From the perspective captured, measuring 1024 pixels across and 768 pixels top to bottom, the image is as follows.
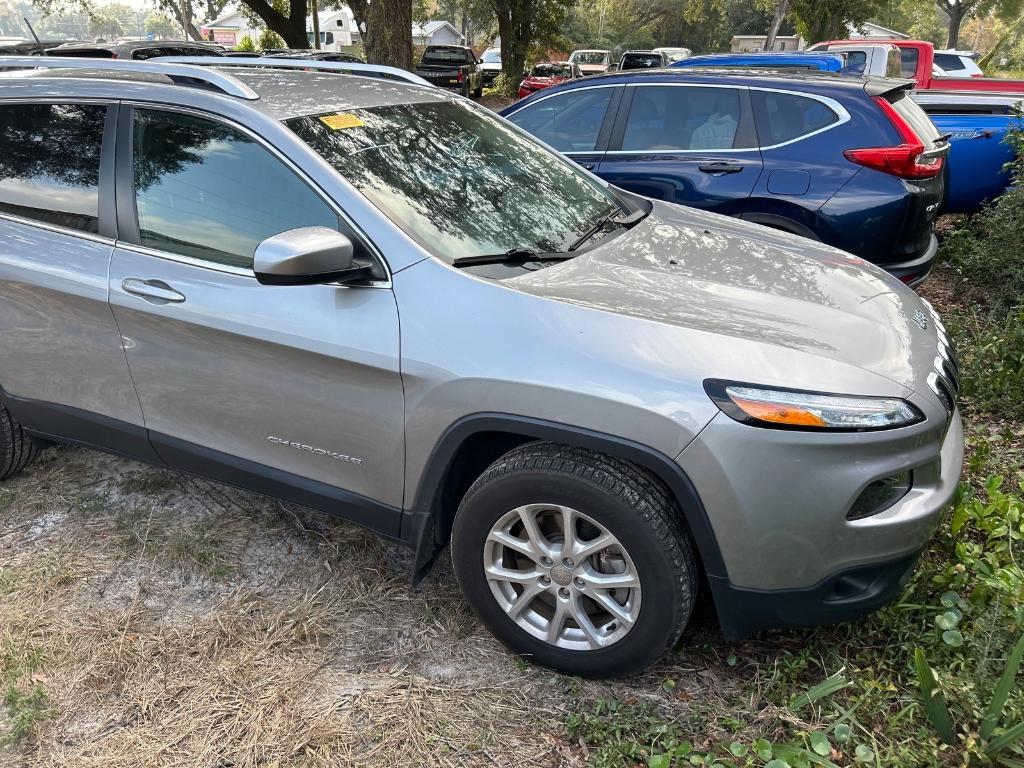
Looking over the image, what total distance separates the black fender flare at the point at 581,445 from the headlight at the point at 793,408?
22 centimetres

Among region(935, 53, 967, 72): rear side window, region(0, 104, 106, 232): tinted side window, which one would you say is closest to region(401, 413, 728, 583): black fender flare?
region(0, 104, 106, 232): tinted side window

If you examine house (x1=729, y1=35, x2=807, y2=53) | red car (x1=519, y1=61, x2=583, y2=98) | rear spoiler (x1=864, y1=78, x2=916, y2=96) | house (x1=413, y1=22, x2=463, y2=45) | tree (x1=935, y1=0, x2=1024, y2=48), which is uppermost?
tree (x1=935, y1=0, x2=1024, y2=48)

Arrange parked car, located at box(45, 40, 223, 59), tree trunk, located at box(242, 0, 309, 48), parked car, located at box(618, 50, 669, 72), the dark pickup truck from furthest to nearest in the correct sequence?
the dark pickup truck → parked car, located at box(618, 50, 669, 72) → tree trunk, located at box(242, 0, 309, 48) → parked car, located at box(45, 40, 223, 59)

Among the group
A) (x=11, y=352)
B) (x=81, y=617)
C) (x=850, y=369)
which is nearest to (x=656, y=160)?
(x=850, y=369)

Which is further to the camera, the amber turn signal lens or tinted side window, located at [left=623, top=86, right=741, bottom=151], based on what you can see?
tinted side window, located at [left=623, top=86, right=741, bottom=151]

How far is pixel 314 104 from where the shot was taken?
9.05 feet

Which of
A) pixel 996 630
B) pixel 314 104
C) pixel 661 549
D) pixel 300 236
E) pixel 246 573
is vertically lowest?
pixel 246 573

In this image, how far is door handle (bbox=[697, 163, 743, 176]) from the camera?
4.99m

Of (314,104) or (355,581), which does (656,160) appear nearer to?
(314,104)

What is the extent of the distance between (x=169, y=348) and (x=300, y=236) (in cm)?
78

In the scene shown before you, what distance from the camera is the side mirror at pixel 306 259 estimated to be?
7.29 feet

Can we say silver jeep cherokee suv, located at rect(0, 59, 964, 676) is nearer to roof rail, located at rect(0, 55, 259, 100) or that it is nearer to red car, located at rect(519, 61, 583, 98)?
roof rail, located at rect(0, 55, 259, 100)

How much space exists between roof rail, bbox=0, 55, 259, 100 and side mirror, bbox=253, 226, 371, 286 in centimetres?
69

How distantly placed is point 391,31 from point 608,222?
678 centimetres
